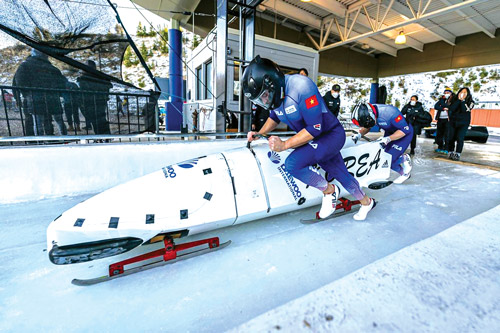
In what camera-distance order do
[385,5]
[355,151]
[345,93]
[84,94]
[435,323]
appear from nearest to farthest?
[435,323] → [355,151] → [84,94] → [385,5] → [345,93]

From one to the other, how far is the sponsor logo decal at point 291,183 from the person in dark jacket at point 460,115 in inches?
180

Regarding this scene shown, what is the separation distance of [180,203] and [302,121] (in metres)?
0.98

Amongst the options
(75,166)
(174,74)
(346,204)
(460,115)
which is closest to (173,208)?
(346,204)

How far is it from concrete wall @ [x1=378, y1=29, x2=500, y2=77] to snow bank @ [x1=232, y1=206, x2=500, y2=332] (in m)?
11.8

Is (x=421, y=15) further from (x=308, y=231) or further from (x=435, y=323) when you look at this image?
(x=435, y=323)

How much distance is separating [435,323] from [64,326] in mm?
1345

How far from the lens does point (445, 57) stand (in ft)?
33.7

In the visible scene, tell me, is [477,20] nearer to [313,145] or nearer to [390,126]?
[390,126]

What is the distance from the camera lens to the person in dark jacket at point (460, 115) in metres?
5.04

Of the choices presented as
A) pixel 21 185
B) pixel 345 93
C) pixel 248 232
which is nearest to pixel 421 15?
pixel 248 232

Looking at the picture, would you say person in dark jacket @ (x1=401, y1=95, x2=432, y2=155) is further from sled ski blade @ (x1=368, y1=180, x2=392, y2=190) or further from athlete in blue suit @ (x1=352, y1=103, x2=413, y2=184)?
sled ski blade @ (x1=368, y1=180, x2=392, y2=190)

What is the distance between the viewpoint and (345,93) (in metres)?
33.4

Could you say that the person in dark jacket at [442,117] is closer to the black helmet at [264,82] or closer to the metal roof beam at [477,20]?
the metal roof beam at [477,20]

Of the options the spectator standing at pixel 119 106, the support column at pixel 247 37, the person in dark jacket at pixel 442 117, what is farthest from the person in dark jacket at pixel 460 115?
the spectator standing at pixel 119 106
